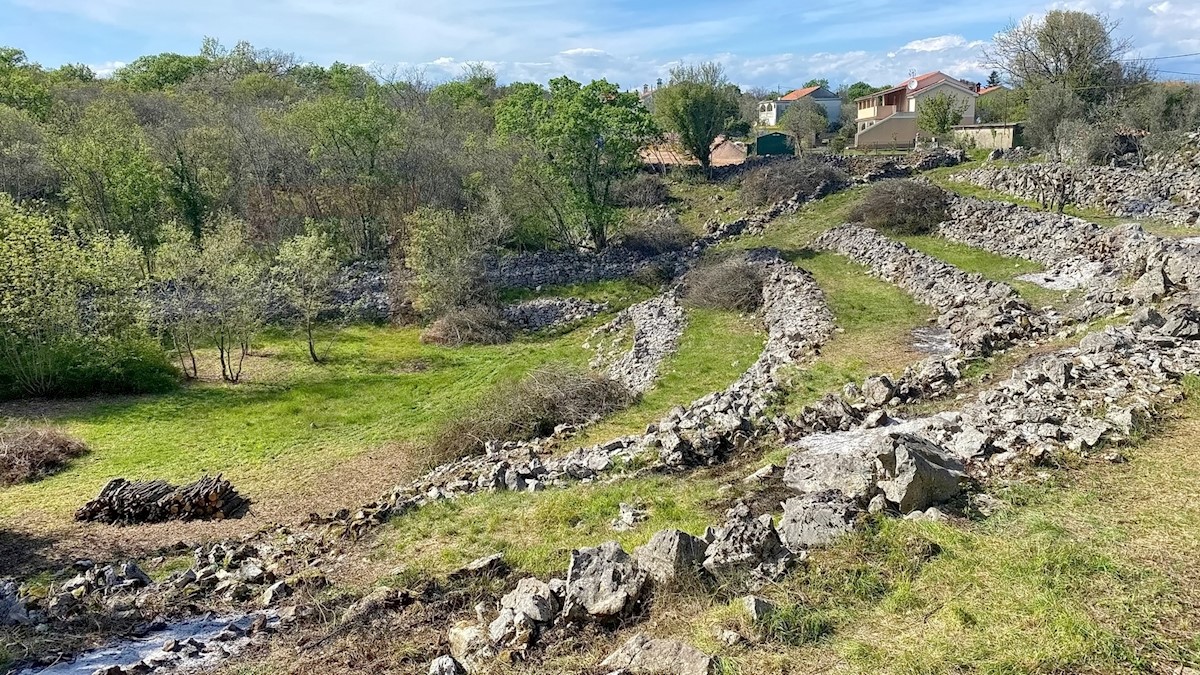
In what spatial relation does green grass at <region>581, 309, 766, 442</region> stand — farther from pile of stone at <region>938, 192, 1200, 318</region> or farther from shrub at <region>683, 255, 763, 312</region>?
pile of stone at <region>938, 192, 1200, 318</region>

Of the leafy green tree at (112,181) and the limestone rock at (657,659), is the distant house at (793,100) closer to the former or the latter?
the leafy green tree at (112,181)

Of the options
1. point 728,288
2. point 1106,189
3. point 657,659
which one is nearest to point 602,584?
point 657,659

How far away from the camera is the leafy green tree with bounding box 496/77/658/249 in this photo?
107ft

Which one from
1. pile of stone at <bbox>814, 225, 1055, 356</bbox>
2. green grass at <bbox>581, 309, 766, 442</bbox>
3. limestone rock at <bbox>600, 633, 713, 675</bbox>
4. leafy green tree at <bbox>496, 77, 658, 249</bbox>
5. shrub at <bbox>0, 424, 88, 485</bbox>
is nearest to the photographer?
limestone rock at <bbox>600, 633, 713, 675</bbox>

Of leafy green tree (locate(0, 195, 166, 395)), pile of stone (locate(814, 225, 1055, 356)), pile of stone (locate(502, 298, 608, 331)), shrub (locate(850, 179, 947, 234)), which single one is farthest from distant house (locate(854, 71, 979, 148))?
leafy green tree (locate(0, 195, 166, 395))

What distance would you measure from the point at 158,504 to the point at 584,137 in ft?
78.8

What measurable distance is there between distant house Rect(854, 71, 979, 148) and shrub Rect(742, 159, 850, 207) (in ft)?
69.1

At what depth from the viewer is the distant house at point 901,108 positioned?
200 feet

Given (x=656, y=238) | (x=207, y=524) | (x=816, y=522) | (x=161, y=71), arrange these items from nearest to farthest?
(x=816, y=522) < (x=207, y=524) < (x=656, y=238) < (x=161, y=71)

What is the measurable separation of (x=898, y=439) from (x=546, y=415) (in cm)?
879

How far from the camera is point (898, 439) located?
9266mm

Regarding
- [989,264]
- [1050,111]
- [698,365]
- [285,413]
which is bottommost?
[285,413]

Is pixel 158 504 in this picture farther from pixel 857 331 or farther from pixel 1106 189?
pixel 1106 189

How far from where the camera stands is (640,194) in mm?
46406
